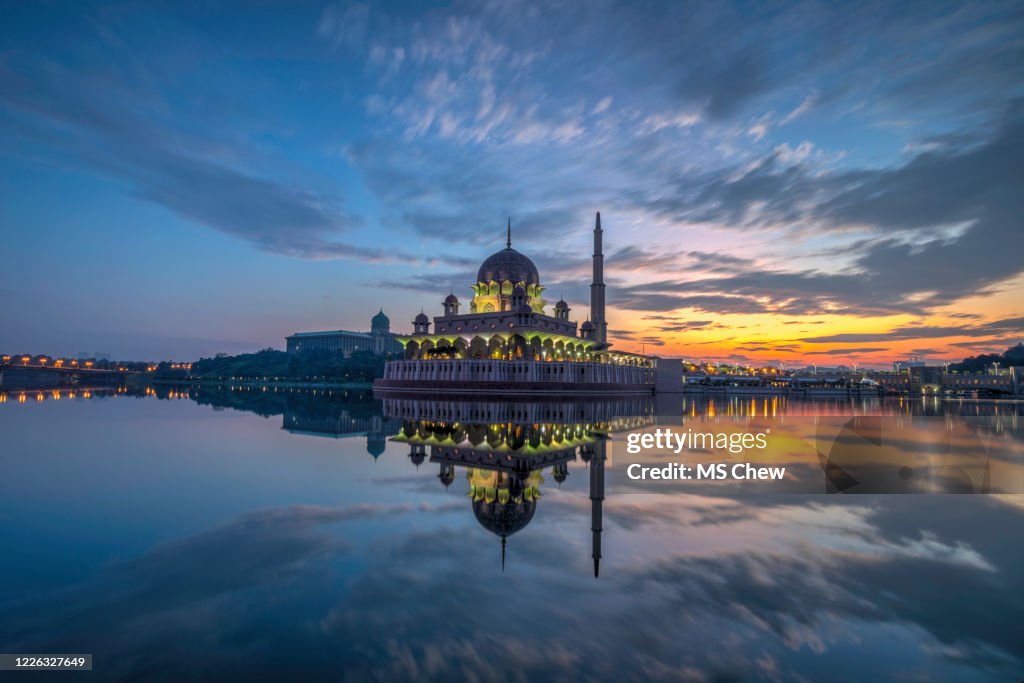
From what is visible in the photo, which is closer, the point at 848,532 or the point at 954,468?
the point at 848,532

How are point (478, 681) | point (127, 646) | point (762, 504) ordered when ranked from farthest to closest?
point (762, 504), point (127, 646), point (478, 681)

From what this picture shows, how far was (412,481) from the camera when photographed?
34.2 feet

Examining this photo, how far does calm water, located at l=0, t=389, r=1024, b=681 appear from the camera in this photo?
3943mm

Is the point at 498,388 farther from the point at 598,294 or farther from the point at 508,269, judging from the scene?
the point at 598,294

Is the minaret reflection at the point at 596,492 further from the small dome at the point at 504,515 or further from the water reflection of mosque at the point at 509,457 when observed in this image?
the small dome at the point at 504,515

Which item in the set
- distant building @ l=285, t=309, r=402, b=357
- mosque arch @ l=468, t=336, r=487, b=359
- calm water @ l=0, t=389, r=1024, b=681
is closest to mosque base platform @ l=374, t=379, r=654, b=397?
mosque arch @ l=468, t=336, r=487, b=359

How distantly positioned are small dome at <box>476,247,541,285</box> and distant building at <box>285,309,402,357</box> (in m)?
92.8

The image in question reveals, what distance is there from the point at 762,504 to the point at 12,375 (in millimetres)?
187473

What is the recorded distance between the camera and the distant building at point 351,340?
15662 centimetres

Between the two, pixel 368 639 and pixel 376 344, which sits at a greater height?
pixel 376 344

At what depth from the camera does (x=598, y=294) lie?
75.3 metres

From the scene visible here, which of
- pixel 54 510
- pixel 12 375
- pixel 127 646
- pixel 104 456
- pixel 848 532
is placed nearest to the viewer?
pixel 127 646

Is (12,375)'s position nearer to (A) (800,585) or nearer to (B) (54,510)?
(B) (54,510)

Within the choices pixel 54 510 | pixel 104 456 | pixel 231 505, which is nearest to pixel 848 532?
pixel 231 505
